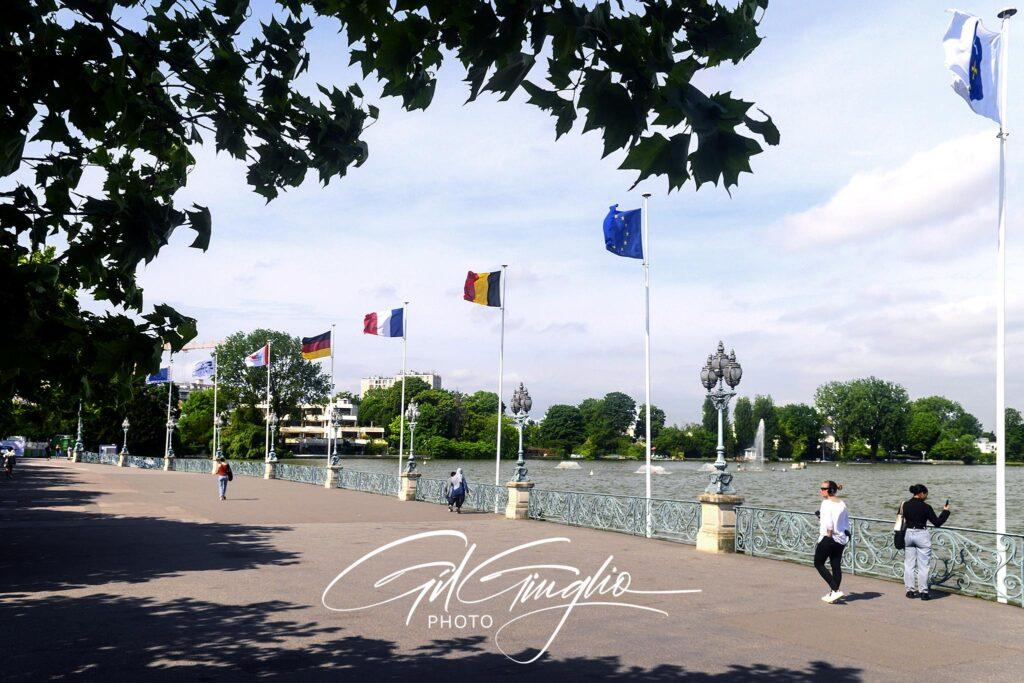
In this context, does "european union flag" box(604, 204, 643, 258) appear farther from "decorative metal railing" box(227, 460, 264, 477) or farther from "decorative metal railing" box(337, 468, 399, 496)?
"decorative metal railing" box(227, 460, 264, 477)

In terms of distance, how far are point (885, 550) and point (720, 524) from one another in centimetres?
374

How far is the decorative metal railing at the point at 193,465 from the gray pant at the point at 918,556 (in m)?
56.5

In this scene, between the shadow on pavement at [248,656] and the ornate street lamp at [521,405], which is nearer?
the shadow on pavement at [248,656]

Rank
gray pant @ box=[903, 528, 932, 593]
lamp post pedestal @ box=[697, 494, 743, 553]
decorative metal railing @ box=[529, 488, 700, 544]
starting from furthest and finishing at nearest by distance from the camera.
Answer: decorative metal railing @ box=[529, 488, 700, 544]
lamp post pedestal @ box=[697, 494, 743, 553]
gray pant @ box=[903, 528, 932, 593]

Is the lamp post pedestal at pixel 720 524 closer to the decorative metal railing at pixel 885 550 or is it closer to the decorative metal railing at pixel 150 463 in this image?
the decorative metal railing at pixel 885 550

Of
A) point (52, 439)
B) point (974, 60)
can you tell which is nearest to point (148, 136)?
point (974, 60)

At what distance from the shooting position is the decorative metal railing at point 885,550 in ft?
41.7

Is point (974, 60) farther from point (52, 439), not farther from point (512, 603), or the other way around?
point (52, 439)

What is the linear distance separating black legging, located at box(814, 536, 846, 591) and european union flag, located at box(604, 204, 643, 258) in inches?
511

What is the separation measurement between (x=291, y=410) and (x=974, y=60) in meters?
93.9

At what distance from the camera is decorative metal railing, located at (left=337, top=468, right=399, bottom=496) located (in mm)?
37062

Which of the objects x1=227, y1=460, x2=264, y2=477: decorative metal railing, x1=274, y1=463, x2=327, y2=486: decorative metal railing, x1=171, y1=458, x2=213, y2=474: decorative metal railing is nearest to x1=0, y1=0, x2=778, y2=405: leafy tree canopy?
x1=274, y1=463, x2=327, y2=486: decorative metal railing

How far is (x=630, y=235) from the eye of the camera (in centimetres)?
2422

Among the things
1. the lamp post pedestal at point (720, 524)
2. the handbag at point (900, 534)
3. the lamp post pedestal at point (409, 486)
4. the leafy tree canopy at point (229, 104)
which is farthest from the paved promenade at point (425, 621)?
the lamp post pedestal at point (409, 486)
